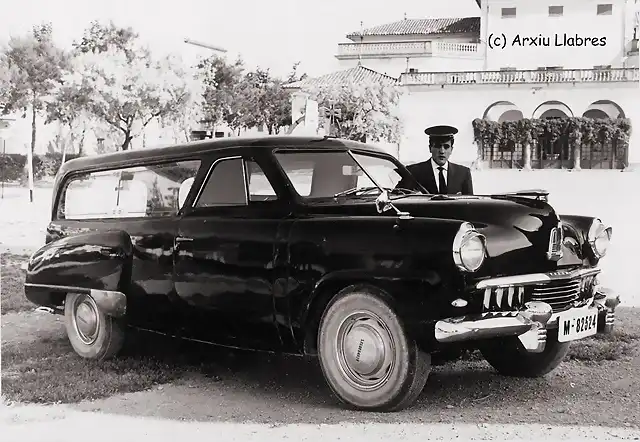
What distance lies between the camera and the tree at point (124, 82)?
3859 mm

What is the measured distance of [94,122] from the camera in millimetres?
3924

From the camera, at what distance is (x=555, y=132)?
356 centimetres

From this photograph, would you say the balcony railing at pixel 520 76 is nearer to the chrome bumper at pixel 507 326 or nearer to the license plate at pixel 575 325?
the license plate at pixel 575 325

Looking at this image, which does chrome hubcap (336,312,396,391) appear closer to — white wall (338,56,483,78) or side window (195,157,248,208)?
side window (195,157,248,208)

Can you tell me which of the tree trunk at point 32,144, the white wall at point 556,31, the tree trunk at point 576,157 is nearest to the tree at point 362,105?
the white wall at point 556,31

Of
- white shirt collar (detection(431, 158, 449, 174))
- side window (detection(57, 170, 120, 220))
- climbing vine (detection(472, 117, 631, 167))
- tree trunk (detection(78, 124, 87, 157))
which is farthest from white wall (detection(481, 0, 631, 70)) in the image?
tree trunk (detection(78, 124, 87, 157))

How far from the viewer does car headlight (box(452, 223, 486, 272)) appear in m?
2.52

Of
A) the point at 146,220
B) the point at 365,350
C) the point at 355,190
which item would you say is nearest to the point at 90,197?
the point at 146,220

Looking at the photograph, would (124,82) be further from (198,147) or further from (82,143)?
(198,147)

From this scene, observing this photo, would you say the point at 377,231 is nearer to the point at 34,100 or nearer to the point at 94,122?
the point at 94,122

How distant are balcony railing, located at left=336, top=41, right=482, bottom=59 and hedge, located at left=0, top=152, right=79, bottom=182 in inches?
65.3

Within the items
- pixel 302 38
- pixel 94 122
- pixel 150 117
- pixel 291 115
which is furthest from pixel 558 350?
pixel 94 122

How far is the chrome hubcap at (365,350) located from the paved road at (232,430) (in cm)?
19

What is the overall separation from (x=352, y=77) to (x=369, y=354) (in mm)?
1527
